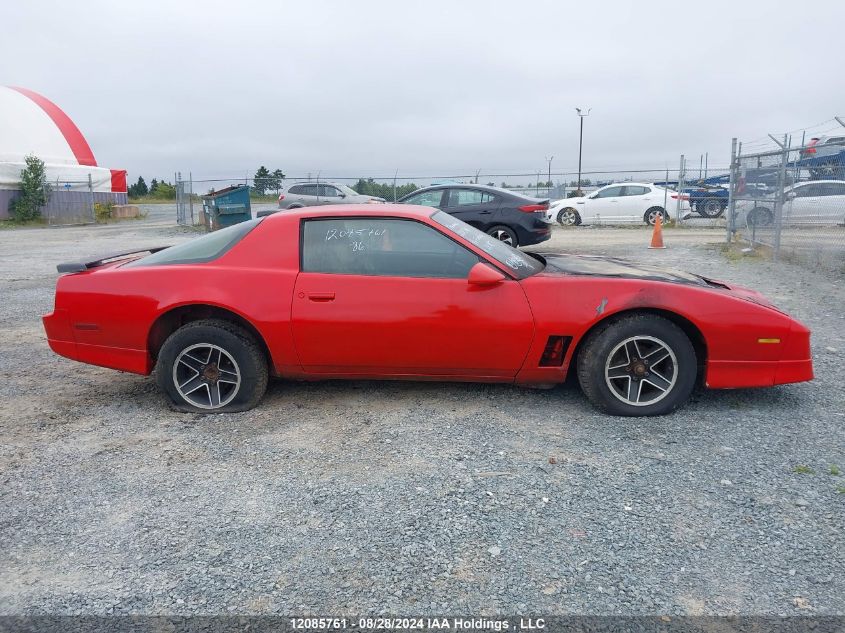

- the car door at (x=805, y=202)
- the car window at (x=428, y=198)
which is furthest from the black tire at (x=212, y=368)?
the car door at (x=805, y=202)

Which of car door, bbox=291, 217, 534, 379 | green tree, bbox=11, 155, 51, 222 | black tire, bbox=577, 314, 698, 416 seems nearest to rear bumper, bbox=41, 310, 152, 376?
car door, bbox=291, 217, 534, 379

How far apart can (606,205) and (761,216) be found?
8.73m

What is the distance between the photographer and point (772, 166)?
457 inches

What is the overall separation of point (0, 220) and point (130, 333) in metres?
29.2

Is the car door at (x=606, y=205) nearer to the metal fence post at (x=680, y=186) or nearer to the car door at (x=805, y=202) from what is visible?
the metal fence post at (x=680, y=186)

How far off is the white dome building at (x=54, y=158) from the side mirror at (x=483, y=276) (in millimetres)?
28939

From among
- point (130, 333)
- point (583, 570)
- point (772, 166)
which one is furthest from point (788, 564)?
point (772, 166)

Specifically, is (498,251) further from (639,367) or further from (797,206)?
(797,206)

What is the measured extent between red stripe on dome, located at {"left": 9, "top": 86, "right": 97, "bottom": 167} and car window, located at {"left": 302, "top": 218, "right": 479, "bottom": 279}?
37.6 meters

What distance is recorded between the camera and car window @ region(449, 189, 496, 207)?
41.4 feet

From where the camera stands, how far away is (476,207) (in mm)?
12617

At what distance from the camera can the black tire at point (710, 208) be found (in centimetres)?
2119

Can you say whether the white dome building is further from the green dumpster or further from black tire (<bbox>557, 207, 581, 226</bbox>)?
black tire (<bbox>557, 207, 581, 226</bbox>)

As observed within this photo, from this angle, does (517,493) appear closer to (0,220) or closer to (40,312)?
(40,312)
